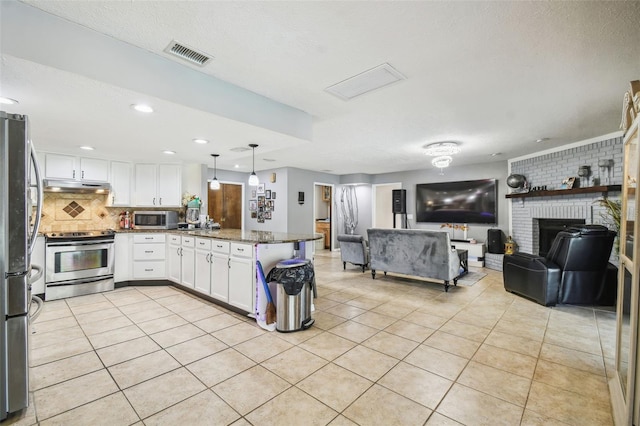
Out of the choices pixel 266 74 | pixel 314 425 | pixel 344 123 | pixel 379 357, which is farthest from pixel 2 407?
pixel 344 123

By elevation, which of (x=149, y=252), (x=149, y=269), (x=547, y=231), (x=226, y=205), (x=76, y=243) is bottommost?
(x=149, y=269)

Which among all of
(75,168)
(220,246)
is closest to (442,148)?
(220,246)

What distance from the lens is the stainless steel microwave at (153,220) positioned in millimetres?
4797

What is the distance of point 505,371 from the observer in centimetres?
220

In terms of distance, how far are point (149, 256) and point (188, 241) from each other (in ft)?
3.31

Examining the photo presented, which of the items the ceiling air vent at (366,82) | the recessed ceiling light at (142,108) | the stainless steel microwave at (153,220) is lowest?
the stainless steel microwave at (153,220)

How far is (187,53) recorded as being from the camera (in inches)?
82.4

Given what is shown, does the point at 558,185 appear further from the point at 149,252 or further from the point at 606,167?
the point at 149,252

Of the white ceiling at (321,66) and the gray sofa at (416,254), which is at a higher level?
the white ceiling at (321,66)

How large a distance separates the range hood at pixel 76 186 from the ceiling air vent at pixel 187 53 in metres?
3.55

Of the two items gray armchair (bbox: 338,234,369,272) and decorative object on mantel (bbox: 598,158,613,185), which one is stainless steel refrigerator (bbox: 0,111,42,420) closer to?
gray armchair (bbox: 338,234,369,272)

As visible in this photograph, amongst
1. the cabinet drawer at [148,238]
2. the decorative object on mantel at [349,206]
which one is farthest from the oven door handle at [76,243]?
the decorative object on mantel at [349,206]

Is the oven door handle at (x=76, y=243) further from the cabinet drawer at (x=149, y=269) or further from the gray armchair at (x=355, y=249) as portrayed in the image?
the gray armchair at (x=355, y=249)

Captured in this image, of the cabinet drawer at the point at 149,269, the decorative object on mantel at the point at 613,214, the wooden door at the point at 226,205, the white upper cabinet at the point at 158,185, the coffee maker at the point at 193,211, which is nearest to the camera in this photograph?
the decorative object on mantel at the point at 613,214
